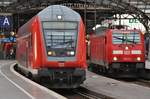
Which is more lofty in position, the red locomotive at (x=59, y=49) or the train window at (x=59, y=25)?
the train window at (x=59, y=25)

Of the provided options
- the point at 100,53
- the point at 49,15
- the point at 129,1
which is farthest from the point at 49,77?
the point at 129,1

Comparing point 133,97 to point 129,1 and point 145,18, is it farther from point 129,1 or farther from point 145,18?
point 129,1

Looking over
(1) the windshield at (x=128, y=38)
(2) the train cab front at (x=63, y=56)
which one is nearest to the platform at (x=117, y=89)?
(2) the train cab front at (x=63, y=56)

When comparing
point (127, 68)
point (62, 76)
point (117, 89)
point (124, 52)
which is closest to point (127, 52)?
point (124, 52)

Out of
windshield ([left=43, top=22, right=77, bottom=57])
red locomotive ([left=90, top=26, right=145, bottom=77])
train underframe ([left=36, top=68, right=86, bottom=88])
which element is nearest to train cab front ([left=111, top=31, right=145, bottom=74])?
red locomotive ([left=90, top=26, right=145, bottom=77])

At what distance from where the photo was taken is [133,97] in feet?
68.6

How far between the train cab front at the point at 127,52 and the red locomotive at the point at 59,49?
30.0 feet

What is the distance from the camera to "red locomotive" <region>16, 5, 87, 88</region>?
23.0m

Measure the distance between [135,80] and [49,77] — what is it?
11.3 meters

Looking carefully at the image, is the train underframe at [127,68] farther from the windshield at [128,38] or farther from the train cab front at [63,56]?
the train cab front at [63,56]

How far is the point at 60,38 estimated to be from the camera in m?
23.6

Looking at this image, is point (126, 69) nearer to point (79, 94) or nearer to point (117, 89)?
point (117, 89)

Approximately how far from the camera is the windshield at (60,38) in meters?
23.3

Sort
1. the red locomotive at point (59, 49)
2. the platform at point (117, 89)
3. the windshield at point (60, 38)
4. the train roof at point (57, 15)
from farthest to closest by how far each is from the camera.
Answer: the train roof at point (57, 15)
the windshield at point (60, 38)
the red locomotive at point (59, 49)
the platform at point (117, 89)
